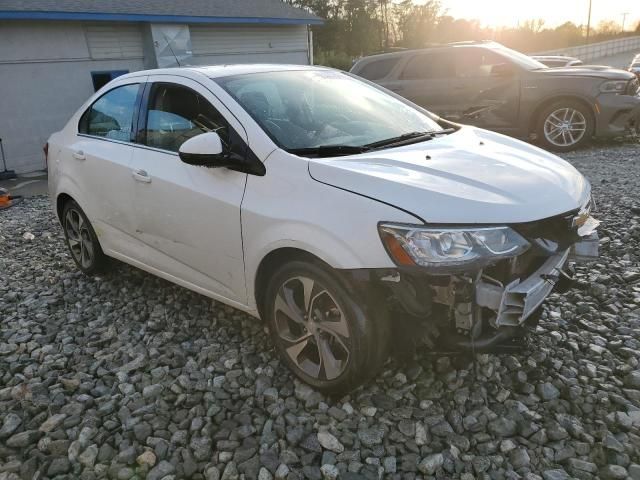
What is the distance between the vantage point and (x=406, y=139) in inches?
127

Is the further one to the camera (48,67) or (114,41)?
(114,41)

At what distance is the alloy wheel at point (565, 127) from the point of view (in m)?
8.45

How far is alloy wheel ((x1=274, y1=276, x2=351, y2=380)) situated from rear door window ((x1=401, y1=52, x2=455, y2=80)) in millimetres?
7925

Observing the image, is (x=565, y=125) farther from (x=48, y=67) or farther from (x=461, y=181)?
(x=48, y=67)

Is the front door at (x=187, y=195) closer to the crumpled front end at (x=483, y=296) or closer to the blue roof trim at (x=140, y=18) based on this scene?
the crumpled front end at (x=483, y=296)

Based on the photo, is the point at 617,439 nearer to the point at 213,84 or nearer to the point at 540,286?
the point at 540,286

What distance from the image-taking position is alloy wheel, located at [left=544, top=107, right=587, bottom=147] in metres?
8.45

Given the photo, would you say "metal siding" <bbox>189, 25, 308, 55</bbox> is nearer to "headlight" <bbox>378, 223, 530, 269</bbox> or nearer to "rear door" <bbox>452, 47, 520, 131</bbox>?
"rear door" <bbox>452, 47, 520, 131</bbox>

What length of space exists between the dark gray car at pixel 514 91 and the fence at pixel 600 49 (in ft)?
96.4

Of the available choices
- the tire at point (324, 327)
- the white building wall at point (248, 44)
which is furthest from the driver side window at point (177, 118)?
the white building wall at point (248, 44)

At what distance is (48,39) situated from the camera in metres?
11.8

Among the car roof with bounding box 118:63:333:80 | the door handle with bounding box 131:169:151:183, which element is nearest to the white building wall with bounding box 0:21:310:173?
the car roof with bounding box 118:63:333:80

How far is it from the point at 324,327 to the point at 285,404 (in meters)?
0.48

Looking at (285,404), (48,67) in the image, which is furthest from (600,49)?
(285,404)
